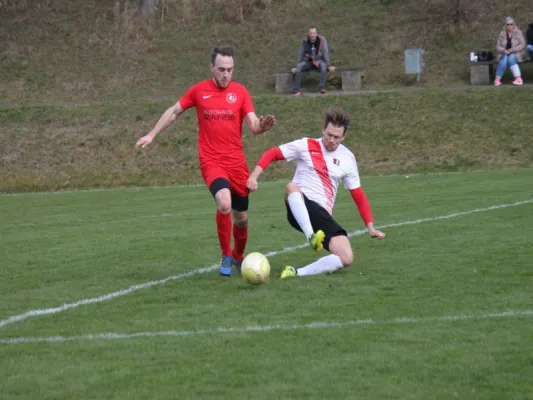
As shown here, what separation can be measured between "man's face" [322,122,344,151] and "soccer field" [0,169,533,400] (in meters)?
1.10

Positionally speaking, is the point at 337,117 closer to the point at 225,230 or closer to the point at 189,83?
the point at 225,230

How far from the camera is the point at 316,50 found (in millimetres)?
27969

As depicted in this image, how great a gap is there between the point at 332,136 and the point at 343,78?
20209 mm

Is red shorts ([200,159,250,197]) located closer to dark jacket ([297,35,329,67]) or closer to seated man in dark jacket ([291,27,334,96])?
seated man in dark jacket ([291,27,334,96])

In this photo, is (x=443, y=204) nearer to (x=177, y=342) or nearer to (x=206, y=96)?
(x=206, y=96)

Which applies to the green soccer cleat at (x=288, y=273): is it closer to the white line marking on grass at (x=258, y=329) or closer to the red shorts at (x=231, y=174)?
the red shorts at (x=231, y=174)

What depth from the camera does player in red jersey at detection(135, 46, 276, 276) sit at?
9609 millimetres

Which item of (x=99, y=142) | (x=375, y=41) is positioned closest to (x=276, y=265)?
(x=99, y=142)

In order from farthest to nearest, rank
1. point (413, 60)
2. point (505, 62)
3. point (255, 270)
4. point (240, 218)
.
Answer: point (413, 60)
point (505, 62)
point (240, 218)
point (255, 270)

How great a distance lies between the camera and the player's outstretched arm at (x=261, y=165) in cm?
898

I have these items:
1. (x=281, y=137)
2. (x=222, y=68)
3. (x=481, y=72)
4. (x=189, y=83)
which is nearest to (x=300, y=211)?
(x=222, y=68)

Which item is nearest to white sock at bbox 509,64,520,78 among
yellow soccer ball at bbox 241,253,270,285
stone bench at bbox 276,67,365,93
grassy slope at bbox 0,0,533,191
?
grassy slope at bbox 0,0,533,191

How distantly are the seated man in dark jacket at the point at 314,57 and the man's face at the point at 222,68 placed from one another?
712 inches

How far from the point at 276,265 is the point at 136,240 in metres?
3.15
